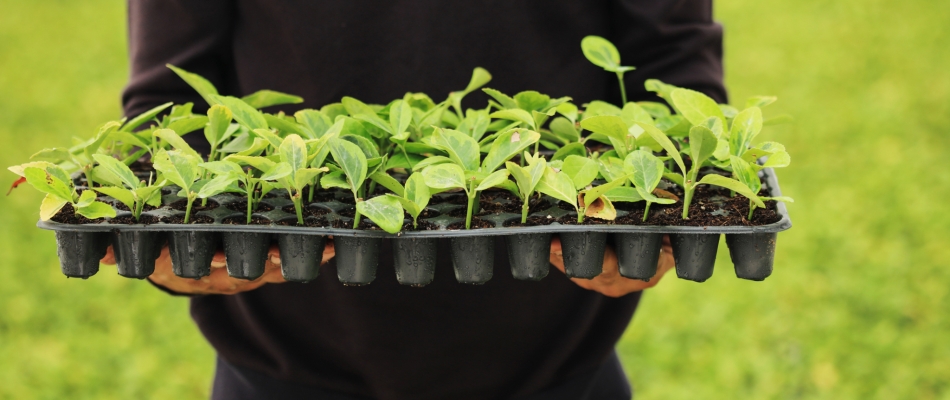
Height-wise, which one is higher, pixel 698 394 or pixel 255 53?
pixel 255 53

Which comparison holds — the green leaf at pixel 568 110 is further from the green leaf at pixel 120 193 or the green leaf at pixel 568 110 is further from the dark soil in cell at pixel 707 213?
the green leaf at pixel 120 193

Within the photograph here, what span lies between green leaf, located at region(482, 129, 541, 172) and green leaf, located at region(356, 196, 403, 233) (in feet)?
0.35

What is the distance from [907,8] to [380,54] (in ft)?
14.9

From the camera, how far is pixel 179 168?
2.29 ft

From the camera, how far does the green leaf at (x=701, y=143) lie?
68 cm

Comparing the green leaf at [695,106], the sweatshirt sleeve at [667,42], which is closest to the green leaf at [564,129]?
the green leaf at [695,106]

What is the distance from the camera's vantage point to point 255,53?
3.43ft

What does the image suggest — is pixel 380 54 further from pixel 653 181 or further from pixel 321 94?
pixel 653 181

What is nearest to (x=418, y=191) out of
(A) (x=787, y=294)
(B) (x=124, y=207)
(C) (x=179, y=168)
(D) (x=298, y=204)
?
(D) (x=298, y=204)

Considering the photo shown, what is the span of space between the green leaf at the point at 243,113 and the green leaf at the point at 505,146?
24 centimetres

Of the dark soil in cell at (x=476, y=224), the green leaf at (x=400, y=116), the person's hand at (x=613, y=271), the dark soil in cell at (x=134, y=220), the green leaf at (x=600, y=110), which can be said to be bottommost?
the person's hand at (x=613, y=271)

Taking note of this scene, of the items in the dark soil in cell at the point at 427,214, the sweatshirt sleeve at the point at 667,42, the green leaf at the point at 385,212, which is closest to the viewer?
the green leaf at the point at 385,212

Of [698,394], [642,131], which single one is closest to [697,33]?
[642,131]

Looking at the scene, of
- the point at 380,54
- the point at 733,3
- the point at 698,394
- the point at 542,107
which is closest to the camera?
the point at 542,107
